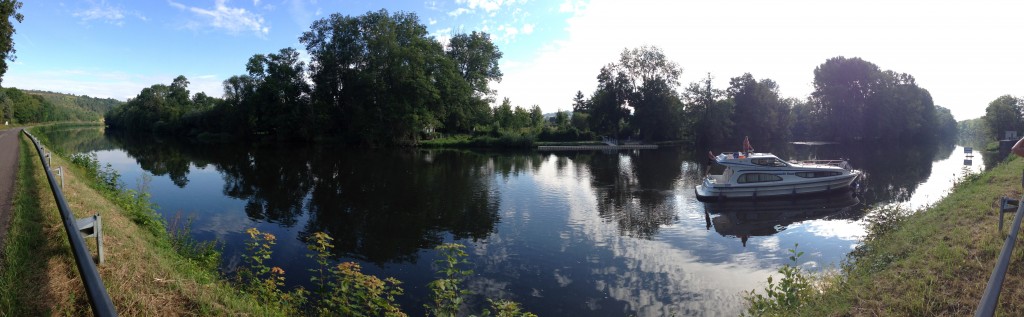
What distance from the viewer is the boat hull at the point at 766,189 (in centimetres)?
1950

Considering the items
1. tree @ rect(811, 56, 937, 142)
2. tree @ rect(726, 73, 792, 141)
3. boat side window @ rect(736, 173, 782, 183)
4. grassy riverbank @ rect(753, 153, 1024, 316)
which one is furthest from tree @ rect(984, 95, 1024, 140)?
grassy riverbank @ rect(753, 153, 1024, 316)

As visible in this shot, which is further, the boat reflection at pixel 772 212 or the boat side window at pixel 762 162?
the boat side window at pixel 762 162

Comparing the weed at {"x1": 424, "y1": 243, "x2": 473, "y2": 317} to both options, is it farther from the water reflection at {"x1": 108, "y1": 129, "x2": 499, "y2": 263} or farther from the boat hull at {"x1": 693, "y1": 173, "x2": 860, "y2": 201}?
the boat hull at {"x1": 693, "y1": 173, "x2": 860, "y2": 201}

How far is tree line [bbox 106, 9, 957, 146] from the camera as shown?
188 ft

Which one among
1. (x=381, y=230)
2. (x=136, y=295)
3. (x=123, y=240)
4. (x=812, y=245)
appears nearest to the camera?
(x=136, y=295)

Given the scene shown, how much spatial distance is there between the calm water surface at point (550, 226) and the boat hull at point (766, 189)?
0.46 meters

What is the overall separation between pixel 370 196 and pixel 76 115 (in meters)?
196

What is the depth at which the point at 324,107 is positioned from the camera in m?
62.8

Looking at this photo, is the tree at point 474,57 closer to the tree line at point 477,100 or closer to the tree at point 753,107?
the tree line at point 477,100

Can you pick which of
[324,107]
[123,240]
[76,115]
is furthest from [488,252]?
[76,115]

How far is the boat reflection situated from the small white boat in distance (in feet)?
1.09

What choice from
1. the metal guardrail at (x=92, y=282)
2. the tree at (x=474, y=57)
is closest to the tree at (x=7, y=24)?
the metal guardrail at (x=92, y=282)

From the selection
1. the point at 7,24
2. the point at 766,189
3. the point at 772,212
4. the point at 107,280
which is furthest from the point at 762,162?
the point at 7,24

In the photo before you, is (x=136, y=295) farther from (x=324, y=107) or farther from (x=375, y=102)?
(x=324, y=107)
